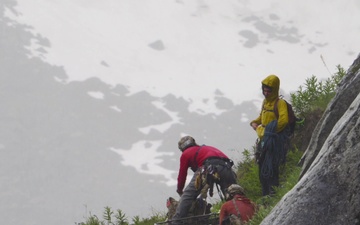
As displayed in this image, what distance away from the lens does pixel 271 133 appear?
8375 mm

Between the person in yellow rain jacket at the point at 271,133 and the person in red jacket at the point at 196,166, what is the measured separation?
0.56 meters

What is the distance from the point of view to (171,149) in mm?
188250

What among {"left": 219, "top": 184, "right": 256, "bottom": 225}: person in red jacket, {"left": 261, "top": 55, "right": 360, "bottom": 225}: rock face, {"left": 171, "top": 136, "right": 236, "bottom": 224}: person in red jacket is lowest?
{"left": 261, "top": 55, "right": 360, "bottom": 225}: rock face

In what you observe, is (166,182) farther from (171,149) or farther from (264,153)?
(264,153)

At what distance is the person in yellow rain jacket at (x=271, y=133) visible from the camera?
27.4 feet

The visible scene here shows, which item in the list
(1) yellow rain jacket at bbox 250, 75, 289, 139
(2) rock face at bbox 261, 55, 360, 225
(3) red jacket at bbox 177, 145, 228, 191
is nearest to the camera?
(2) rock face at bbox 261, 55, 360, 225

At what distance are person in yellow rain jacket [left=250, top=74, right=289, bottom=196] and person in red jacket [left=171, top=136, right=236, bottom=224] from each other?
1.83ft

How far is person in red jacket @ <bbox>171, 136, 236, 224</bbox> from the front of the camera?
8336 millimetres

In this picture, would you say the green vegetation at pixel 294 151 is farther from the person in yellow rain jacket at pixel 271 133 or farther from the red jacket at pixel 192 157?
the red jacket at pixel 192 157

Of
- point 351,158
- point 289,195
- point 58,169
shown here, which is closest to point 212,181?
point 289,195

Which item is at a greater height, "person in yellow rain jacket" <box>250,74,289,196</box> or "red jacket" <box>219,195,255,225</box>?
"person in yellow rain jacket" <box>250,74,289,196</box>

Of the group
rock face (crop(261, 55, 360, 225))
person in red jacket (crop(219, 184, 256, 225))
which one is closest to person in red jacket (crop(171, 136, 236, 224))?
person in red jacket (crop(219, 184, 256, 225))

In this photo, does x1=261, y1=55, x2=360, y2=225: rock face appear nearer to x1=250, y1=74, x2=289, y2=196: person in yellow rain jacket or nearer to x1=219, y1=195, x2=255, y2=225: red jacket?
x1=219, y1=195, x2=255, y2=225: red jacket

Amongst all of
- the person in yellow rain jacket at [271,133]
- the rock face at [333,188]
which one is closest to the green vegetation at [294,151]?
the person in yellow rain jacket at [271,133]
